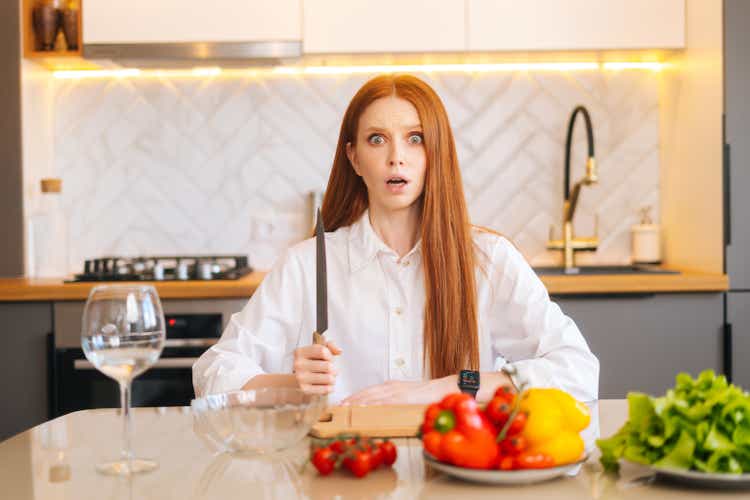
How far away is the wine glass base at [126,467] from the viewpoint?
104cm

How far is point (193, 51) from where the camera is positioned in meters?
3.13

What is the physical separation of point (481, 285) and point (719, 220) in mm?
1414

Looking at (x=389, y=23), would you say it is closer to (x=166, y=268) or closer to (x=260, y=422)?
(x=166, y=268)

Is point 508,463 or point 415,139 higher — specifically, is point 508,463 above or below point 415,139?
Answer: below

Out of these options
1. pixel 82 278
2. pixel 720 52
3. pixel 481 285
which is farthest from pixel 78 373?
pixel 720 52

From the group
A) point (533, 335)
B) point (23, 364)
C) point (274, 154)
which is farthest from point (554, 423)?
point (274, 154)

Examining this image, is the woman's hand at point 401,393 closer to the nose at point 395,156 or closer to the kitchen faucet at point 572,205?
the nose at point 395,156

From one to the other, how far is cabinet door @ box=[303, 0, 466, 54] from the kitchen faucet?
579 mm

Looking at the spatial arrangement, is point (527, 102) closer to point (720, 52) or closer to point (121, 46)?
point (720, 52)

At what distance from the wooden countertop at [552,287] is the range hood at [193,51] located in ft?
2.73

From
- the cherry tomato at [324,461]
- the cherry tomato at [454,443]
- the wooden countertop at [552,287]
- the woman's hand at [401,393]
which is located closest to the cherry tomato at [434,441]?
the cherry tomato at [454,443]

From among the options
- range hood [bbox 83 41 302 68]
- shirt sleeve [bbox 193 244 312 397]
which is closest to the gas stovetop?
range hood [bbox 83 41 302 68]

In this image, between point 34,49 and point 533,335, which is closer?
point 533,335

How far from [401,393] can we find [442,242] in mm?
439
